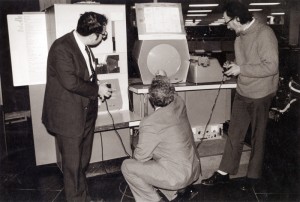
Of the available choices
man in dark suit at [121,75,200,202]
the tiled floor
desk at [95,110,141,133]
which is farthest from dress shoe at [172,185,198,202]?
desk at [95,110,141,133]

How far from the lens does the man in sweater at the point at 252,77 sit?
241 centimetres

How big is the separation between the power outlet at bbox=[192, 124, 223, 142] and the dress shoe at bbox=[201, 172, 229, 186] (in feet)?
1.91

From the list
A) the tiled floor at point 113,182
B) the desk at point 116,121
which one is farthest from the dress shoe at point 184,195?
the desk at point 116,121

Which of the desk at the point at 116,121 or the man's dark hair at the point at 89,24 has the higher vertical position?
the man's dark hair at the point at 89,24

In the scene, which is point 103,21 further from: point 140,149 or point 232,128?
point 232,128

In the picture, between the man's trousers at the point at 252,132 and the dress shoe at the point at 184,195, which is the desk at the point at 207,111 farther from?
the dress shoe at the point at 184,195

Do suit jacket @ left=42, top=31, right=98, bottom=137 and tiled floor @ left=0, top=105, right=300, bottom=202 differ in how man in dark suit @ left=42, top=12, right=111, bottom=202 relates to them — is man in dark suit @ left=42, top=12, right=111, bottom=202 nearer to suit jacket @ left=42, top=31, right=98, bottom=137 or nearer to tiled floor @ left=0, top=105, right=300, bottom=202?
suit jacket @ left=42, top=31, right=98, bottom=137

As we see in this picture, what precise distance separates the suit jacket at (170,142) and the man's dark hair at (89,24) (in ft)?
2.34

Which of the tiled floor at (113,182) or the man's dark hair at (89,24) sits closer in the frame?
the man's dark hair at (89,24)

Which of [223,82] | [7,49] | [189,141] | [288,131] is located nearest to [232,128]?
[223,82]

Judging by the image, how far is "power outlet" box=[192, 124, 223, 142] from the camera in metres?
3.35

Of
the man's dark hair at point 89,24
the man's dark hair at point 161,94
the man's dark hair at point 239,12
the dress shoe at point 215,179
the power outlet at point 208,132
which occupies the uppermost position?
the man's dark hair at point 239,12

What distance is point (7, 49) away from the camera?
197 inches

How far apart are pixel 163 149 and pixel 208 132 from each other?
4.46ft
